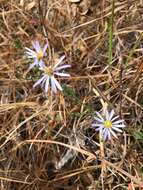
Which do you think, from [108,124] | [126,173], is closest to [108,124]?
[108,124]

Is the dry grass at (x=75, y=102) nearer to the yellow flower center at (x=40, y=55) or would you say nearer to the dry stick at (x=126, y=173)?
the dry stick at (x=126, y=173)

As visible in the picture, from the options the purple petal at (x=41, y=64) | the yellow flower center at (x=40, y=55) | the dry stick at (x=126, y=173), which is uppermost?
the yellow flower center at (x=40, y=55)

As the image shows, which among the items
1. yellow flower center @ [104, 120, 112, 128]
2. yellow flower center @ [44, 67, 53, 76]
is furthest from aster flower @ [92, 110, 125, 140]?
yellow flower center @ [44, 67, 53, 76]

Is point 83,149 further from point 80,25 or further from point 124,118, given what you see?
point 80,25

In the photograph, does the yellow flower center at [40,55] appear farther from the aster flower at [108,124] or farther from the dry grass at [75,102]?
the aster flower at [108,124]

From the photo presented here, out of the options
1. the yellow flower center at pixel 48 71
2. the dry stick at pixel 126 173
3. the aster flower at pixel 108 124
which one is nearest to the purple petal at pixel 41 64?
the yellow flower center at pixel 48 71

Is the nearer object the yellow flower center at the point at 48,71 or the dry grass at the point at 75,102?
the yellow flower center at the point at 48,71

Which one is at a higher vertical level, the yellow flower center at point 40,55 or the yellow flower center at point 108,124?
the yellow flower center at point 40,55
